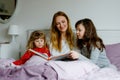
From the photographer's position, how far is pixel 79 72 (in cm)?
158

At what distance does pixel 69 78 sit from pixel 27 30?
5.12 feet

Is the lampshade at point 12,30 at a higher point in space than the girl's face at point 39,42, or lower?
higher

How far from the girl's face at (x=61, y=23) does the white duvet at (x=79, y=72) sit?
0.69m

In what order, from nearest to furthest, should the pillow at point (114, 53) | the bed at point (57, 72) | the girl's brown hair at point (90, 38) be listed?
1. the bed at point (57, 72)
2. the girl's brown hair at point (90, 38)
3. the pillow at point (114, 53)

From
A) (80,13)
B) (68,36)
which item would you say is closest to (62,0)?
(80,13)

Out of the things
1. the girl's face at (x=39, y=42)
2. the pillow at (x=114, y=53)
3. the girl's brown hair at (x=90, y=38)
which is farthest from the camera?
the girl's face at (x=39, y=42)

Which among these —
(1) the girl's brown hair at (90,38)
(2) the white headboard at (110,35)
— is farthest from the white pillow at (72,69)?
(2) the white headboard at (110,35)

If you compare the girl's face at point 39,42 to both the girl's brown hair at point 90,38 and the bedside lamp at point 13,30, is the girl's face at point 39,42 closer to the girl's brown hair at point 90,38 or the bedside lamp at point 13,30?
the girl's brown hair at point 90,38

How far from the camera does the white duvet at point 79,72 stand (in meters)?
1.53

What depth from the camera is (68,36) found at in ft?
7.75

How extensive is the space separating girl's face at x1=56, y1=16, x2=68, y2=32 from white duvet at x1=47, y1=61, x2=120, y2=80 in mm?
688

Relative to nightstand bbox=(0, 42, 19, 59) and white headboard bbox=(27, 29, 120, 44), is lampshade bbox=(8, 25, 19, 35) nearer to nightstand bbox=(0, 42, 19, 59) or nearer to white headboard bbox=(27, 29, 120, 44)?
nightstand bbox=(0, 42, 19, 59)

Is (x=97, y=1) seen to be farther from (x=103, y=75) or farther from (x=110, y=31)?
(x=103, y=75)

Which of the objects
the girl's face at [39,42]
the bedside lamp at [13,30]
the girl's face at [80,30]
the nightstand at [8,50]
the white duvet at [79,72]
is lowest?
→ the nightstand at [8,50]
